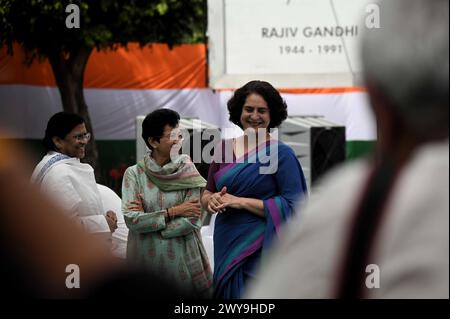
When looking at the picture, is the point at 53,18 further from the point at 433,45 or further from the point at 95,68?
the point at 433,45

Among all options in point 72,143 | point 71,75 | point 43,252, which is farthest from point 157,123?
point 71,75

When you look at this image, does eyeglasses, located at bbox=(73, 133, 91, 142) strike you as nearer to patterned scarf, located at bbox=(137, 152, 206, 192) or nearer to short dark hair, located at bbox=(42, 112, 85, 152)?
short dark hair, located at bbox=(42, 112, 85, 152)

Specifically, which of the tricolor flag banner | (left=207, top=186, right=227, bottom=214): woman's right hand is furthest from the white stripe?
(left=207, top=186, right=227, bottom=214): woman's right hand

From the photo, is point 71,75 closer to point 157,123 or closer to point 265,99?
point 157,123

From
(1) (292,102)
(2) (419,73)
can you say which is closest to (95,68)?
(1) (292,102)

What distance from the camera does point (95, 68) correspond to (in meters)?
15.8

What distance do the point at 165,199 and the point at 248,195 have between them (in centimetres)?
62

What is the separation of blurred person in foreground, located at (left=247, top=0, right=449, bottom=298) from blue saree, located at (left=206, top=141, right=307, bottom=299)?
2373mm

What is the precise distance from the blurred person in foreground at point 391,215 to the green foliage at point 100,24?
22.3 feet

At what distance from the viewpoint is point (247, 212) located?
3.87 meters

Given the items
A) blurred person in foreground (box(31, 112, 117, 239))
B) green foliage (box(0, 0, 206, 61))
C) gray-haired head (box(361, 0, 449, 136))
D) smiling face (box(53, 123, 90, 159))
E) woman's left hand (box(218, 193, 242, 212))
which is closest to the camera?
gray-haired head (box(361, 0, 449, 136))

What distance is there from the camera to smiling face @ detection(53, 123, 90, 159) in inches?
168

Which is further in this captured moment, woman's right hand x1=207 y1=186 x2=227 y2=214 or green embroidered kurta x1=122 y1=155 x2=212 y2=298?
green embroidered kurta x1=122 y1=155 x2=212 y2=298

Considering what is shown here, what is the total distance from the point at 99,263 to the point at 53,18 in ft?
29.6
